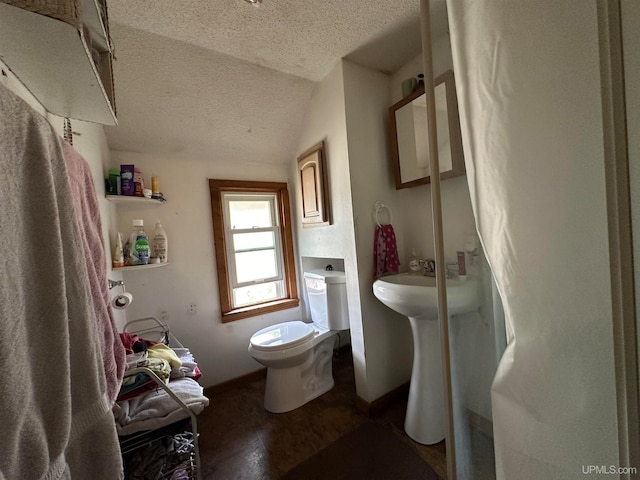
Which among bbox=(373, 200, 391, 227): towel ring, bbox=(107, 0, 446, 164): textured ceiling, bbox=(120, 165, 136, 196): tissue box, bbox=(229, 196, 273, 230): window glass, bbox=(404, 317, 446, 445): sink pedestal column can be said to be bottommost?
bbox=(404, 317, 446, 445): sink pedestal column

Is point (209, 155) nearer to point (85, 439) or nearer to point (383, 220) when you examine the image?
point (383, 220)

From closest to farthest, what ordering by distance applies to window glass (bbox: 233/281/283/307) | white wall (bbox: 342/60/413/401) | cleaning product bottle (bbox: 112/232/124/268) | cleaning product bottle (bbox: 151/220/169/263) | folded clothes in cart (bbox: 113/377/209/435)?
folded clothes in cart (bbox: 113/377/209/435), cleaning product bottle (bbox: 112/232/124/268), white wall (bbox: 342/60/413/401), cleaning product bottle (bbox: 151/220/169/263), window glass (bbox: 233/281/283/307)

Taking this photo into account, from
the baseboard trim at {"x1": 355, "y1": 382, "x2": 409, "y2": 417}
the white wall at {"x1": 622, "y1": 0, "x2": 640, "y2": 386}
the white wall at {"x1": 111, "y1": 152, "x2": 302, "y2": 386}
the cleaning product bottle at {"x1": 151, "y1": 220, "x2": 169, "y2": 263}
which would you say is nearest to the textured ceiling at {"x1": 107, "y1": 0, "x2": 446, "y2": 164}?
the white wall at {"x1": 111, "y1": 152, "x2": 302, "y2": 386}

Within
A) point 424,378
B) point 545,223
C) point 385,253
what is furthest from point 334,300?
point 545,223

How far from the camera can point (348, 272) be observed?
58.8 inches

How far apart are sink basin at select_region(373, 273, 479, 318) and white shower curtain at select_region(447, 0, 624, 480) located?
0.14m

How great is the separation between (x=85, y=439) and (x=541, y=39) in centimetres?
119

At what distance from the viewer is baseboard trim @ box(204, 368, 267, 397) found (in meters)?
1.72

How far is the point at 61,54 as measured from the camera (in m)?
0.52

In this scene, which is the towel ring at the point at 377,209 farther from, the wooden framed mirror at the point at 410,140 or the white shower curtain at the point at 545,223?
the white shower curtain at the point at 545,223

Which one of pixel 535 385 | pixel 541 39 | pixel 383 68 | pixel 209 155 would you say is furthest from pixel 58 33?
pixel 383 68

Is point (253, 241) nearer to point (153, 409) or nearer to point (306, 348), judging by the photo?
point (306, 348)

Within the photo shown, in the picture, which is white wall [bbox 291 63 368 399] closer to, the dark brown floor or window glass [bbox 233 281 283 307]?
the dark brown floor

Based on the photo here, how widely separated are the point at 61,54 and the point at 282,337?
A: 59.9 inches
